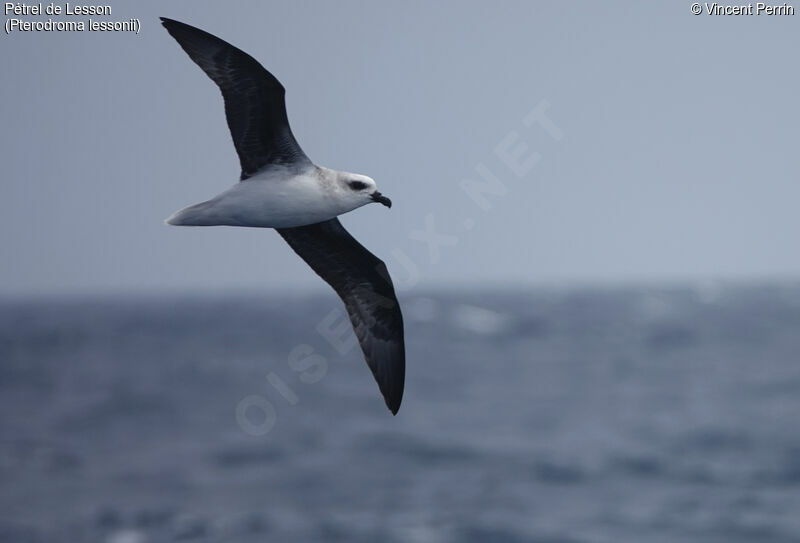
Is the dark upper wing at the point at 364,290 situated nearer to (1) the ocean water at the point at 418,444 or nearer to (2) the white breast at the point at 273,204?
(1) the ocean water at the point at 418,444

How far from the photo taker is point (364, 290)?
541 inches

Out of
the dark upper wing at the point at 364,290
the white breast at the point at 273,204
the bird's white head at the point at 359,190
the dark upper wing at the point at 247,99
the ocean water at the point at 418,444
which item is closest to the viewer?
the white breast at the point at 273,204

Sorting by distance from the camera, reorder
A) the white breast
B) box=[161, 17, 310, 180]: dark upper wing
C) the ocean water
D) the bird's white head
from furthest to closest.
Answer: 1. the ocean water
2. the bird's white head
3. box=[161, 17, 310, 180]: dark upper wing
4. the white breast

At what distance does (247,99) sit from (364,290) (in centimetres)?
374

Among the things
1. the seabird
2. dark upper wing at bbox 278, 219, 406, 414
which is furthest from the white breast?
dark upper wing at bbox 278, 219, 406, 414

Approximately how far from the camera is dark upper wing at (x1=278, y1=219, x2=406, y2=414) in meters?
13.2

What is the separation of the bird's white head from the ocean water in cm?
343

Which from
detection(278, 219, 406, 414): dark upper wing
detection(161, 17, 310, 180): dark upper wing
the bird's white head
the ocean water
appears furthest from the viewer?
the ocean water

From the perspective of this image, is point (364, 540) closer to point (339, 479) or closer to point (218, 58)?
point (339, 479)

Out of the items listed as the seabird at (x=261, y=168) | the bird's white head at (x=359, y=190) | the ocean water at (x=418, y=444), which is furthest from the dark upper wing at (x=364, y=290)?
the bird's white head at (x=359, y=190)

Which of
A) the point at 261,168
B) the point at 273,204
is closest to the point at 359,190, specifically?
the point at 273,204

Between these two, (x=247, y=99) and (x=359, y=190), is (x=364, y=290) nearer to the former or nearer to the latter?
(x=359, y=190)

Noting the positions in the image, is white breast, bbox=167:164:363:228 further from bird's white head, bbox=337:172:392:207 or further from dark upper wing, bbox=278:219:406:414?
dark upper wing, bbox=278:219:406:414

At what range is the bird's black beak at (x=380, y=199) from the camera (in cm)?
1070
